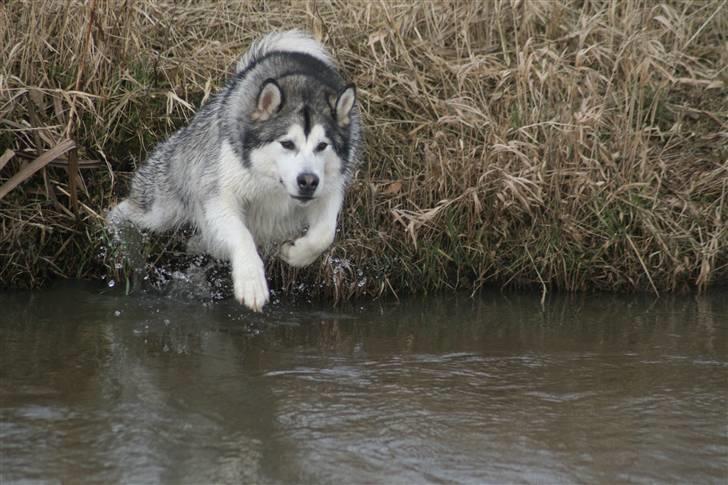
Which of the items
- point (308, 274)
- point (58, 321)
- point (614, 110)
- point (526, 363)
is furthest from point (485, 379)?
point (614, 110)

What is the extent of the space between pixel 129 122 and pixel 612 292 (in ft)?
10.2

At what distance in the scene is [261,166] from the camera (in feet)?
17.3

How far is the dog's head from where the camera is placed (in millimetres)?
5043

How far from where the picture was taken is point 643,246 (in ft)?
20.2

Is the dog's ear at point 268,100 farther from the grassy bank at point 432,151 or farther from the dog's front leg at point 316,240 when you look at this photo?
the grassy bank at point 432,151

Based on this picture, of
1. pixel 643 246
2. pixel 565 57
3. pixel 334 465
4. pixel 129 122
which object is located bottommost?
pixel 334 465

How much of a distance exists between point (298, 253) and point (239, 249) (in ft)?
1.17

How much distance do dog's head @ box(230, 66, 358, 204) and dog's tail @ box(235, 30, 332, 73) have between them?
0.58 m

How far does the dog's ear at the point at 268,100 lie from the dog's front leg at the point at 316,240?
0.56m

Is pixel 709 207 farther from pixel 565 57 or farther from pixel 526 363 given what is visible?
pixel 526 363

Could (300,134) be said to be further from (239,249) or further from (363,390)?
(363,390)

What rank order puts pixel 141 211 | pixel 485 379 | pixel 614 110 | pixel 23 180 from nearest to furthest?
pixel 485 379 → pixel 23 180 → pixel 141 211 → pixel 614 110

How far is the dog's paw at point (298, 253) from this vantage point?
17.5ft

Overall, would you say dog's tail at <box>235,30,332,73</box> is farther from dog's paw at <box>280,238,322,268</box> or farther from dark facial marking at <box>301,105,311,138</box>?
dog's paw at <box>280,238,322,268</box>
